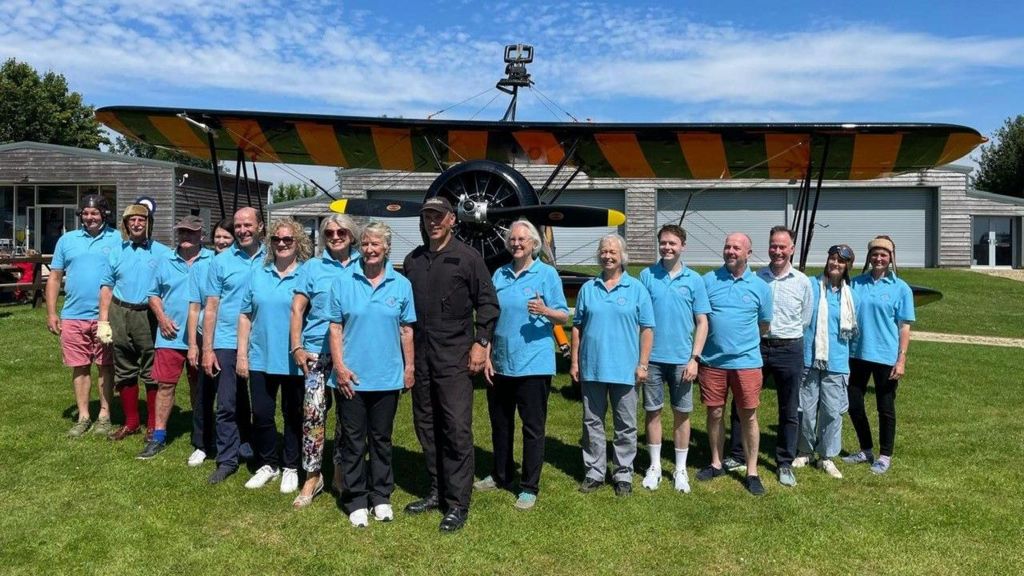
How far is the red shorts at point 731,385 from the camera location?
14.3 ft

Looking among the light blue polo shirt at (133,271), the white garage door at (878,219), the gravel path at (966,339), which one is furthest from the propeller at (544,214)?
the white garage door at (878,219)

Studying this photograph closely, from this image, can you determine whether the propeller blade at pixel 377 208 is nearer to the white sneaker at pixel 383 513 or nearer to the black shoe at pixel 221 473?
the black shoe at pixel 221 473

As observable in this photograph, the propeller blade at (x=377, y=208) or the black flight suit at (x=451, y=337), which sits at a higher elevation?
the propeller blade at (x=377, y=208)

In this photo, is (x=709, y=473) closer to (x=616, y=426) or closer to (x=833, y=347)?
(x=616, y=426)

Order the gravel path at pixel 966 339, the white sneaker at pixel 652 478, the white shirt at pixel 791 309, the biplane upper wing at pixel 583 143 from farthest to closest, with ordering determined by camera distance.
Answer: the gravel path at pixel 966 339
the biplane upper wing at pixel 583 143
the white shirt at pixel 791 309
the white sneaker at pixel 652 478

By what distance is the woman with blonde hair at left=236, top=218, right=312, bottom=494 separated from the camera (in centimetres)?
412

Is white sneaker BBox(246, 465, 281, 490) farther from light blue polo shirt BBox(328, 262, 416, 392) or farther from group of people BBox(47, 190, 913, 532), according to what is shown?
light blue polo shirt BBox(328, 262, 416, 392)

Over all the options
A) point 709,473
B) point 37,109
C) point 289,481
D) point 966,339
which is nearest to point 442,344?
point 289,481

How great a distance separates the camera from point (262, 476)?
4.37 m

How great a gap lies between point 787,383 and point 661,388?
918 millimetres

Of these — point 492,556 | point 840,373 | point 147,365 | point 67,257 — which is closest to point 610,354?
point 492,556

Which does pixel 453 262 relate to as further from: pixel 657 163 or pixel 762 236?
pixel 762 236

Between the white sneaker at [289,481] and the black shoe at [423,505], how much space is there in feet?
2.56

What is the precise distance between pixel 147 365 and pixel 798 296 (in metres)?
4.91
